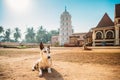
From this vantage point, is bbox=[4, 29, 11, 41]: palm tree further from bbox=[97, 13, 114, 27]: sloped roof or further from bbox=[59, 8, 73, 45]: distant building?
bbox=[97, 13, 114, 27]: sloped roof

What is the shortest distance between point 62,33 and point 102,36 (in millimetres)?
45491

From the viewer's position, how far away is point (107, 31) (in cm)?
4072

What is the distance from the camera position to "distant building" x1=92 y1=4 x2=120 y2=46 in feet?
126

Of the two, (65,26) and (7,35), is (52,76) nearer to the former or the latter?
(65,26)

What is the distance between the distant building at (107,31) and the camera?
126 ft

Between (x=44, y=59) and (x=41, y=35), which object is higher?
(x=41, y=35)

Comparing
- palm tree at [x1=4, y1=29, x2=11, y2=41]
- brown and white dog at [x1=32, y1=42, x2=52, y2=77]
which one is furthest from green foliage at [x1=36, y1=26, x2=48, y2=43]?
brown and white dog at [x1=32, y1=42, x2=52, y2=77]

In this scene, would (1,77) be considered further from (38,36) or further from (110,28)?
(38,36)

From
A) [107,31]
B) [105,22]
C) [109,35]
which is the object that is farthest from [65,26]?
[109,35]

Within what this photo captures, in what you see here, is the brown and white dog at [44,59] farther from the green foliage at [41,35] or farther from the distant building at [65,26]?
the green foliage at [41,35]

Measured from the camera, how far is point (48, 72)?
23.4 ft

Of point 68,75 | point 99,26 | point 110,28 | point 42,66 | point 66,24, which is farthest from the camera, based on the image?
point 66,24

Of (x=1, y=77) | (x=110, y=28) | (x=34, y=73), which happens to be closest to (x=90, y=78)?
(x=34, y=73)

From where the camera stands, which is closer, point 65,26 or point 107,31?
point 107,31
